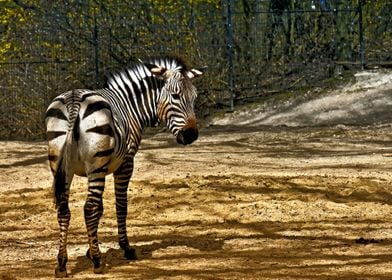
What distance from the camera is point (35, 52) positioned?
2055 centimetres

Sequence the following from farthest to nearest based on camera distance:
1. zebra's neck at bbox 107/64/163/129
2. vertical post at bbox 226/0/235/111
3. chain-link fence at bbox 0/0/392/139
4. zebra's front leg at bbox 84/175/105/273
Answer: vertical post at bbox 226/0/235/111 < chain-link fence at bbox 0/0/392/139 < zebra's neck at bbox 107/64/163/129 < zebra's front leg at bbox 84/175/105/273

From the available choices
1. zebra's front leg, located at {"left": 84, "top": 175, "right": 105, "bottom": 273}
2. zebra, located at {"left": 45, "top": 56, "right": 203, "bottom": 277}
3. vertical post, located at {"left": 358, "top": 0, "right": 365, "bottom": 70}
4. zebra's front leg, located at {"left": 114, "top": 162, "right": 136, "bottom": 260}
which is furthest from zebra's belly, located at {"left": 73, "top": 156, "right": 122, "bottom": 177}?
vertical post, located at {"left": 358, "top": 0, "right": 365, "bottom": 70}

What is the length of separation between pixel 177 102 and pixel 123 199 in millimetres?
1000

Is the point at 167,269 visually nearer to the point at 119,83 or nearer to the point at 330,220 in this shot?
the point at 119,83

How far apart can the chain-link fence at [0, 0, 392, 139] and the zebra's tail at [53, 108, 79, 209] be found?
12731 mm

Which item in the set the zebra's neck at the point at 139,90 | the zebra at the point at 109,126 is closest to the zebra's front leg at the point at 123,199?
the zebra at the point at 109,126

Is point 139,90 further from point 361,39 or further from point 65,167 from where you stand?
point 361,39

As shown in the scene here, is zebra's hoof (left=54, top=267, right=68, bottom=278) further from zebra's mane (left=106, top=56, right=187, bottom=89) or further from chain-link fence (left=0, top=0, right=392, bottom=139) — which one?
chain-link fence (left=0, top=0, right=392, bottom=139)

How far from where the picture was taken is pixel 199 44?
21547mm

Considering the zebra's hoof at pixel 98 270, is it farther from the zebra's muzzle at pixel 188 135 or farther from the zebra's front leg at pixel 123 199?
the zebra's muzzle at pixel 188 135

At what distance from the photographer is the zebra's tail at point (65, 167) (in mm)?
7152

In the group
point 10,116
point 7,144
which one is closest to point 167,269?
point 7,144

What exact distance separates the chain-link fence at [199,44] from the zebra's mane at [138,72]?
11.7 meters

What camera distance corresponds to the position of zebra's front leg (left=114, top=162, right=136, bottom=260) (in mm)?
8125
